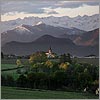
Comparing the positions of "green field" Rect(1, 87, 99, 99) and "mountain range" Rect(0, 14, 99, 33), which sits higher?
"mountain range" Rect(0, 14, 99, 33)

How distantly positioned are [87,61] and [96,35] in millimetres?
369

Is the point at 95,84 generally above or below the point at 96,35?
below

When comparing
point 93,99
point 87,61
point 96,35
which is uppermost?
point 96,35

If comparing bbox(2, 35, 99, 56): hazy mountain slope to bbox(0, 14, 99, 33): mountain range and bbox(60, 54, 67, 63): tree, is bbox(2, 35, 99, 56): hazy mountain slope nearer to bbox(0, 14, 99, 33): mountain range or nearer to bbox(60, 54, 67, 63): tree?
bbox(60, 54, 67, 63): tree

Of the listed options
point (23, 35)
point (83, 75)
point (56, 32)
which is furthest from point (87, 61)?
point (23, 35)

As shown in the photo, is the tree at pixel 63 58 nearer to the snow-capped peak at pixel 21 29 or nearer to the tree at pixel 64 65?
the tree at pixel 64 65

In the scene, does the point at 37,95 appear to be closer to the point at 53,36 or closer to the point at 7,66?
the point at 7,66

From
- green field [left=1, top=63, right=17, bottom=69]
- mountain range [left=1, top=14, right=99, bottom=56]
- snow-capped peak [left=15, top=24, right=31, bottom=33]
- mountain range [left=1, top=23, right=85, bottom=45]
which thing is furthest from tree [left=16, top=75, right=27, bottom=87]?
snow-capped peak [left=15, top=24, right=31, bottom=33]

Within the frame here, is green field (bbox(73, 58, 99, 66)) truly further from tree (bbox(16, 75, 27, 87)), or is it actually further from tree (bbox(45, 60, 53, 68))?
tree (bbox(16, 75, 27, 87))

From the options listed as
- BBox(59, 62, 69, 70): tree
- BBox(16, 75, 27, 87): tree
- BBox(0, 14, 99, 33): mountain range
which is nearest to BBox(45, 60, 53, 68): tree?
BBox(59, 62, 69, 70): tree

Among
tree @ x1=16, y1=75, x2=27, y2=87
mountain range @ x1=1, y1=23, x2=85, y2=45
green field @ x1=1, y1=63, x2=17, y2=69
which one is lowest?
tree @ x1=16, y1=75, x2=27, y2=87

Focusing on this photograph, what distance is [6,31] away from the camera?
210 inches

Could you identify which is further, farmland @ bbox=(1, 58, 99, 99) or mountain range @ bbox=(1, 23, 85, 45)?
mountain range @ bbox=(1, 23, 85, 45)

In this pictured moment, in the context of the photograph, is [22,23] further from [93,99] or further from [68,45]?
[93,99]
